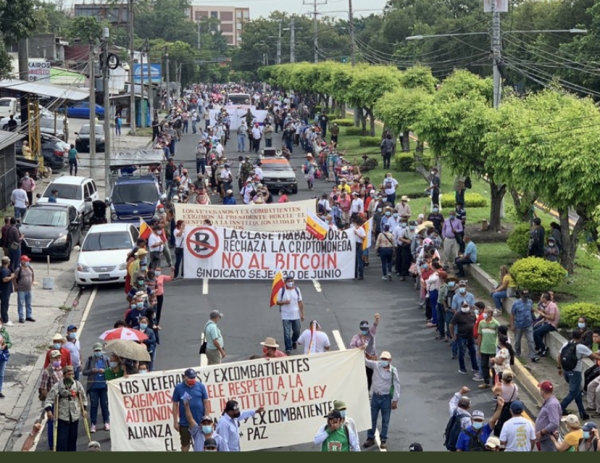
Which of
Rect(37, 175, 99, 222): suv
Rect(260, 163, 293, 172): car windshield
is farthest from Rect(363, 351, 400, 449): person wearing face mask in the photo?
Rect(260, 163, 293, 172): car windshield

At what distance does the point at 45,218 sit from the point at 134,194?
4133mm

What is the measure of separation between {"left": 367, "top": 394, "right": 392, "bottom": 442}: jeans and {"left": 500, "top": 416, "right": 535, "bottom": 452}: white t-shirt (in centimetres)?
Answer: 277

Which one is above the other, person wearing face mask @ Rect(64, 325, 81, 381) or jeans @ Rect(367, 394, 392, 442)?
person wearing face mask @ Rect(64, 325, 81, 381)

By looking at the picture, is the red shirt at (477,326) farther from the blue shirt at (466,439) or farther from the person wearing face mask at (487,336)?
the blue shirt at (466,439)

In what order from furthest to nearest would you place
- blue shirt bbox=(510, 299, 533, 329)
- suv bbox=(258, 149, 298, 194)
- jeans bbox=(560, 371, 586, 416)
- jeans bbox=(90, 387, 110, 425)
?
suv bbox=(258, 149, 298, 194) < blue shirt bbox=(510, 299, 533, 329) < jeans bbox=(560, 371, 586, 416) < jeans bbox=(90, 387, 110, 425)

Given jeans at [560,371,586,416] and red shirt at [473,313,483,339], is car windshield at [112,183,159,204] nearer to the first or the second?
red shirt at [473,313,483,339]

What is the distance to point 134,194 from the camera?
1416 inches

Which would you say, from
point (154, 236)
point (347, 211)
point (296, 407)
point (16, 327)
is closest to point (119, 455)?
point (296, 407)

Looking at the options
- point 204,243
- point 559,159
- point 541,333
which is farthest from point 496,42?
point 541,333

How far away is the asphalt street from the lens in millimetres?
18625

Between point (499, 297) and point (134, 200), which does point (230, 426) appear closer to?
point (499, 297)

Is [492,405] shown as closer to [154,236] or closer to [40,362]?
[40,362]

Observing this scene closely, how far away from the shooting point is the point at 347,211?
34312 mm

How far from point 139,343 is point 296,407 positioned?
3.49 meters
